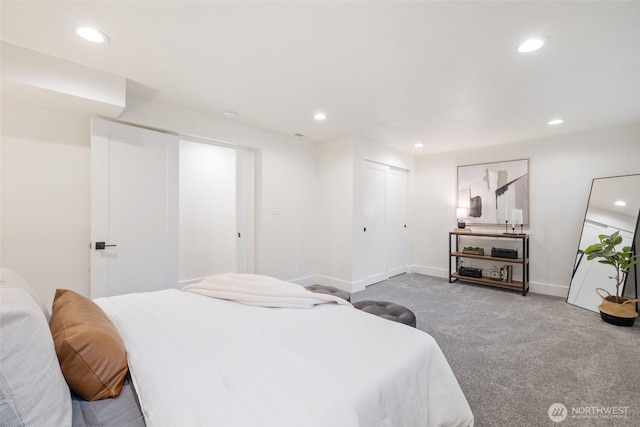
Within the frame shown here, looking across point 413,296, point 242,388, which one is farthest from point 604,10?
point 413,296

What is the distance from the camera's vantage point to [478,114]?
3.33m

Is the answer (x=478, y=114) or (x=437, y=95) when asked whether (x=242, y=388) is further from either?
(x=478, y=114)

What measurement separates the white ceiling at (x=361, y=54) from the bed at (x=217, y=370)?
1.72 metres

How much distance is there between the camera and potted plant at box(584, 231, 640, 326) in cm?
300

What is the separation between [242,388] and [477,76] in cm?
286

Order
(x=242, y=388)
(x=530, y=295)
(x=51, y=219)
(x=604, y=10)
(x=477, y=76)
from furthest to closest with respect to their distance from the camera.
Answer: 1. (x=530, y=295)
2. (x=51, y=219)
3. (x=477, y=76)
4. (x=604, y=10)
5. (x=242, y=388)

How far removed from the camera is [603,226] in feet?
12.2

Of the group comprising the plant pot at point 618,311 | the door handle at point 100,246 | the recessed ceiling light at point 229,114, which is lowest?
the plant pot at point 618,311

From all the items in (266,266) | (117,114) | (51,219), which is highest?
(117,114)

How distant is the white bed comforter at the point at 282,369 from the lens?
2.92ft

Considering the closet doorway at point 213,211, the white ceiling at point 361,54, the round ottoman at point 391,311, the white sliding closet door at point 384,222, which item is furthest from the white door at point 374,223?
the round ottoman at point 391,311

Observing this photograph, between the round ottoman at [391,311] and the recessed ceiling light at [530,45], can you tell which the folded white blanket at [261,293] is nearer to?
the round ottoman at [391,311]

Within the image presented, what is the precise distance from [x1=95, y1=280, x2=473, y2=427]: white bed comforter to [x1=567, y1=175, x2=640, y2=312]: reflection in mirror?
365 cm

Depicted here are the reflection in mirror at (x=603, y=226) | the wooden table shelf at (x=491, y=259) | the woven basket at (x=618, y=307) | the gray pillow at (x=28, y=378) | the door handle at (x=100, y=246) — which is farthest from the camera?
the wooden table shelf at (x=491, y=259)
